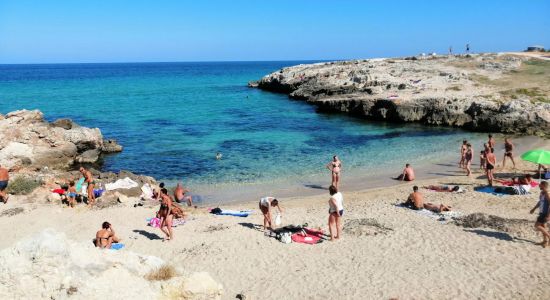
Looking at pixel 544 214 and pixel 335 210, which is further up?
pixel 544 214

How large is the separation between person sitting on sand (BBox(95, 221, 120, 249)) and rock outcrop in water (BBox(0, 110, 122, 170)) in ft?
45.7

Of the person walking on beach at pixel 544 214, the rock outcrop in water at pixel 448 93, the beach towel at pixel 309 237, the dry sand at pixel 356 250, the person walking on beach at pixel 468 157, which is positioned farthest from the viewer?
the rock outcrop in water at pixel 448 93

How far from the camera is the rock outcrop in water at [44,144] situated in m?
24.4

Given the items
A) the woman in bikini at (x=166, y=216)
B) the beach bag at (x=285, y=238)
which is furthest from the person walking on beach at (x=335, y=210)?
the woman in bikini at (x=166, y=216)

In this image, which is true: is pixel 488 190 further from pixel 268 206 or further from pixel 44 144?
pixel 44 144

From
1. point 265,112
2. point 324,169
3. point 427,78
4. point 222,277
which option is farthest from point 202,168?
point 427,78

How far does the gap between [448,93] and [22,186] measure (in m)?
34.8

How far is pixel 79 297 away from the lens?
22.9 ft

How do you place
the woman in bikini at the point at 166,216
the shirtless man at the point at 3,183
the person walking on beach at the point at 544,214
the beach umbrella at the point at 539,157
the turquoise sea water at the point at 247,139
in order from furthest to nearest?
the turquoise sea water at the point at 247,139
the shirtless man at the point at 3,183
the beach umbrella at the point at 539,157
the woman in bikini at the point at 166,216
the person walking on beach at the point at 544,214

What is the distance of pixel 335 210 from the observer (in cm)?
1276

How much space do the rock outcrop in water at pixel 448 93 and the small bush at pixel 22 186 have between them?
96.8ft

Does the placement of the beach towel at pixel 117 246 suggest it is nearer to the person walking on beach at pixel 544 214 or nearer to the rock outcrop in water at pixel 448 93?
the person walking on beach at pixel 544 214

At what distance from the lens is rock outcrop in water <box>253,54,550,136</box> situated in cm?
3250

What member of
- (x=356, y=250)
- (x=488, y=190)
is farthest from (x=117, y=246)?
(x=488, y=190)
